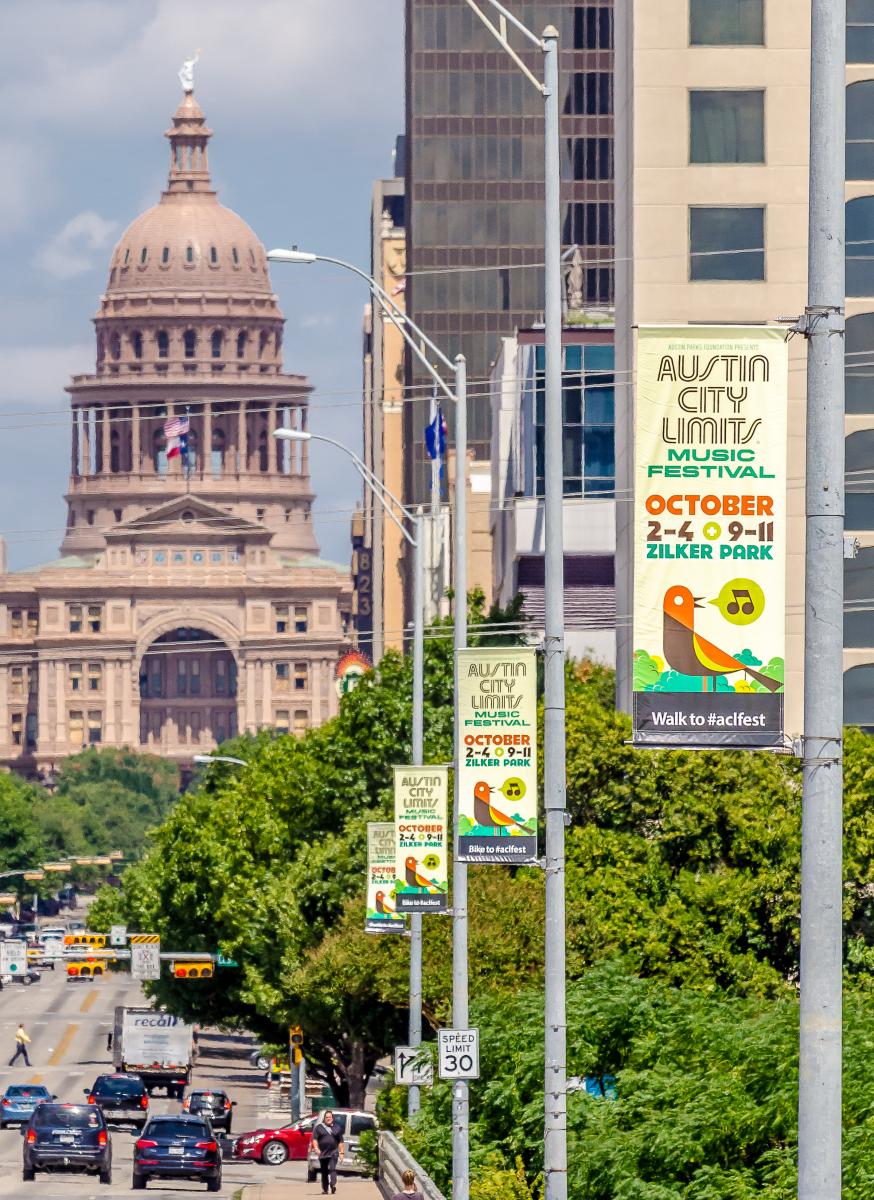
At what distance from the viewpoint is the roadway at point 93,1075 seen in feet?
180

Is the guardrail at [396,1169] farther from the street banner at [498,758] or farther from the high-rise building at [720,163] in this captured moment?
the high-rise building at [720,163]

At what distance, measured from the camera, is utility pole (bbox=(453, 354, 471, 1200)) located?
106 ft

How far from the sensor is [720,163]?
73.8 metres

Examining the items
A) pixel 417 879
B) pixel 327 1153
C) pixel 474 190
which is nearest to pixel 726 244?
pixel 327 1153

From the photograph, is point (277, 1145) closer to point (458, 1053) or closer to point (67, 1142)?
point (67, 1142)

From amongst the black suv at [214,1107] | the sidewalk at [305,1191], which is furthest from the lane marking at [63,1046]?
the sidewalk at [305,1191]

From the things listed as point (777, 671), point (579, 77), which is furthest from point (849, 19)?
point (579, 77)

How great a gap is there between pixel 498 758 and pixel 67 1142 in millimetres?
30720

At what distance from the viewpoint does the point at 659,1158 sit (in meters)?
27.1

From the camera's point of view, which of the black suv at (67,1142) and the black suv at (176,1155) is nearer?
the black suv at (176,1155)

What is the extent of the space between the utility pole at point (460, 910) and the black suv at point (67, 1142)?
72.1 ft

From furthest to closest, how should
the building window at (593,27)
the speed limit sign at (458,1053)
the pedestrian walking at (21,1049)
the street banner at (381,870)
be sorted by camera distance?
the building window at (593,27) < the pedestrian walking at (21,1049) < the street banner at (381,870) < the speed limit sign at (458,1053)

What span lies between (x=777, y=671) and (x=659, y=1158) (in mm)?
11433

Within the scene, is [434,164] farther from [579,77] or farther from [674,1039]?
[674,1039]
